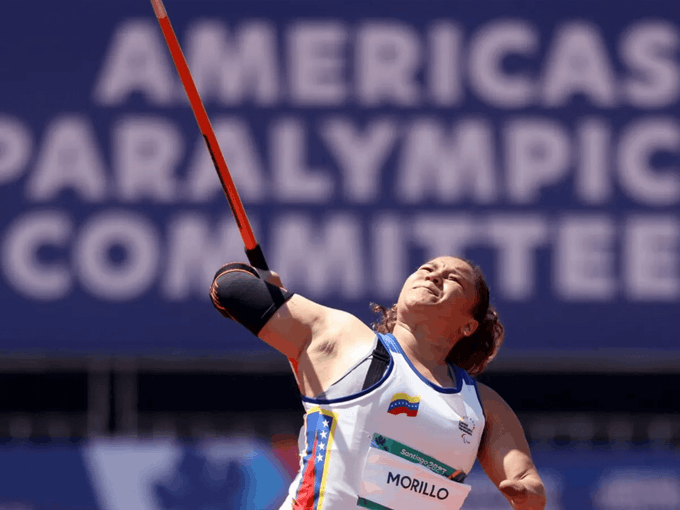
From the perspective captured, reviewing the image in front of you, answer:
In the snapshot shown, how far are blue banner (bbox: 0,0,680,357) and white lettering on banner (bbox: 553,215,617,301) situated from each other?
0.01 metres

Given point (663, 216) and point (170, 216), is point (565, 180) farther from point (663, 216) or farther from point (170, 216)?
point (170, 216)

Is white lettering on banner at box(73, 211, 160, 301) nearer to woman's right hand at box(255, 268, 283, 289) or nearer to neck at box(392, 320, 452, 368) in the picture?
woman's right hand at box(255, 268, 283, 289)

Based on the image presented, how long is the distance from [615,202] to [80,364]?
4.13 metres

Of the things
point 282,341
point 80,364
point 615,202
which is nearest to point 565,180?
point 615,202

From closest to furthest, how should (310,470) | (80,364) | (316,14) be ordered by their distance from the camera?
(310,470) < (80,364) < (316,14)

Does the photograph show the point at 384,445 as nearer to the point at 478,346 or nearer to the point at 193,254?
the point at 478,346

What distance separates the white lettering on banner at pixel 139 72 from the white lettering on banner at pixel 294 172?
2.95ft

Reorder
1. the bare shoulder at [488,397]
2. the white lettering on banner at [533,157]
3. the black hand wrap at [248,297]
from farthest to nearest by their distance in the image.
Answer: the white lettering on banner at [533,157] → the bare shoulder at [488,397] → the black hand wrap at [248,297]

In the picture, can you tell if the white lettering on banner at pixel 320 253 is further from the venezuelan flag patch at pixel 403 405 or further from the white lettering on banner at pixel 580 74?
the venezuelan flag patch at pixel 403 405

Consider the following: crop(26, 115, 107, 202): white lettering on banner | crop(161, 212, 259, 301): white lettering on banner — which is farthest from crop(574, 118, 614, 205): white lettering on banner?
crop(26, 115, 107, 202): white lettering on banner

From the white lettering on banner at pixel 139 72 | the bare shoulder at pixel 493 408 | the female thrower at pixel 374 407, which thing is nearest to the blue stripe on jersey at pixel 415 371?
the female thrower at pixel 374 407

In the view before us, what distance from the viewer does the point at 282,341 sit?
357cm

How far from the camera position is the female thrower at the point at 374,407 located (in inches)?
139

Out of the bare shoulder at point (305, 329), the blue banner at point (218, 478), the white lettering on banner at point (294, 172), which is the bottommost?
the blue banner at point (218, 478)
